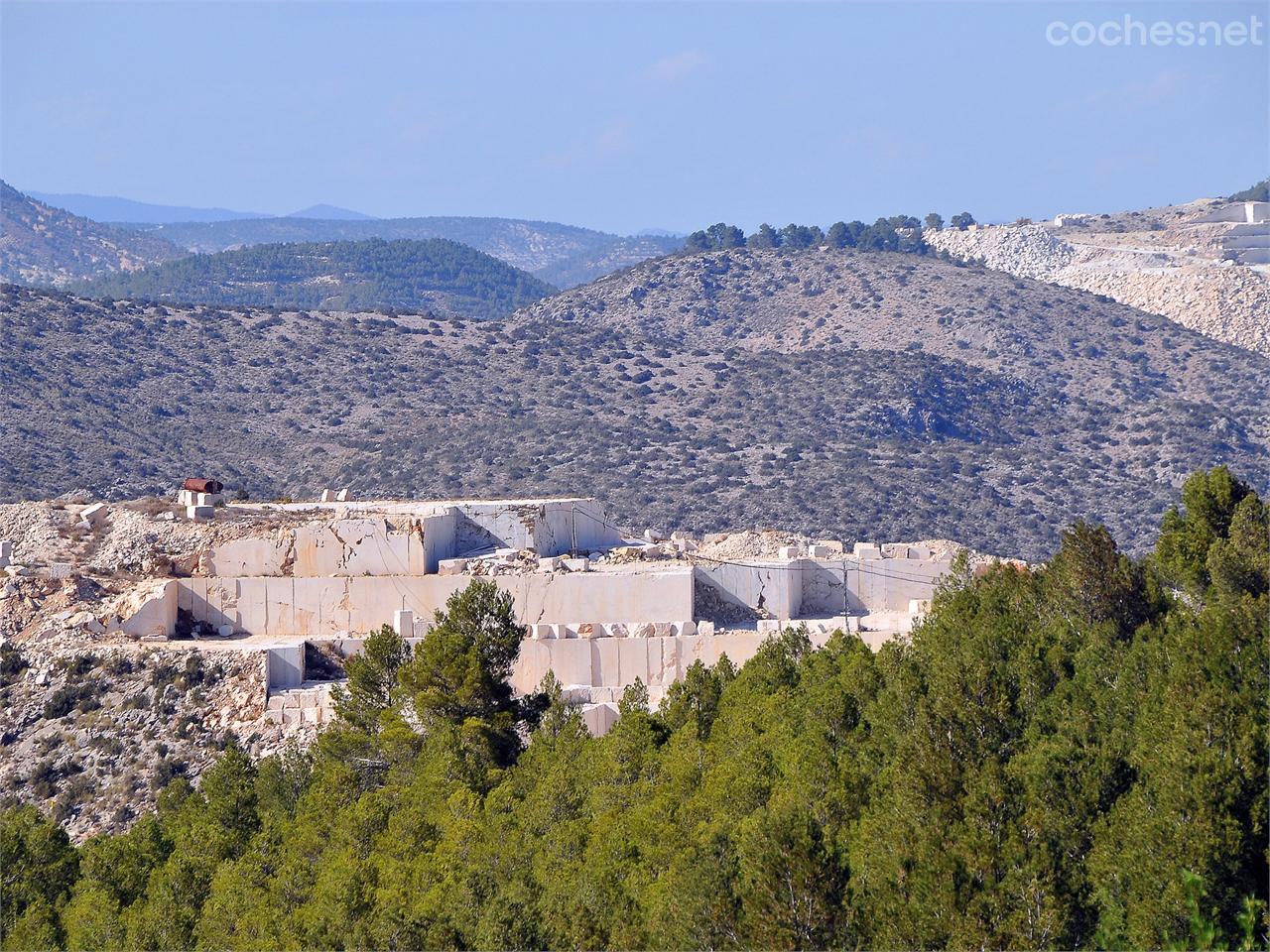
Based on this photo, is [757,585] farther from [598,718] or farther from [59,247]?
[59,247]

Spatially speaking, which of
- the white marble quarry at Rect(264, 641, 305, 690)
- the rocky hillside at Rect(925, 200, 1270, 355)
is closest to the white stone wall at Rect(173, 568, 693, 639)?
the white marble quarry at Rect(264, 641, 305, 690)

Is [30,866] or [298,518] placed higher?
[298,518]

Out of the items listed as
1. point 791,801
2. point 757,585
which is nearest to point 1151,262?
point 757,585

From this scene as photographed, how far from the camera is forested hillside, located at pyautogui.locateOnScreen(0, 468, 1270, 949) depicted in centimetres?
2164

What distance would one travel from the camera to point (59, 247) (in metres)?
158

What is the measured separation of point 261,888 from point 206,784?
5.70 m

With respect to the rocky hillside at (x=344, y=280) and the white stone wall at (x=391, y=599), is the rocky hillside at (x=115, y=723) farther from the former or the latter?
the rocky hillside at (x=344, y=280)

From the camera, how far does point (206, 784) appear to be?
3269 cm

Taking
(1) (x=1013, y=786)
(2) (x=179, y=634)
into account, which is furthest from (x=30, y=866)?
(1) (x=1013, y=786)

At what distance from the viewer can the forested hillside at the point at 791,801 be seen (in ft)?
71.0

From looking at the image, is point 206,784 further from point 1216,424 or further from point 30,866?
point 1216,424

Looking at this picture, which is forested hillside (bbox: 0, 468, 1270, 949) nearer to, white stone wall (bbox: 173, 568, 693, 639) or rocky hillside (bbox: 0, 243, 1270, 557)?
white stone wall (bbox: 173, 568, 693, 639)

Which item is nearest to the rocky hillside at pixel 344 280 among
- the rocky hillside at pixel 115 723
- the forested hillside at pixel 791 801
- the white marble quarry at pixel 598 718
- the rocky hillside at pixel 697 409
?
the rocky hillside at pixel 697 409

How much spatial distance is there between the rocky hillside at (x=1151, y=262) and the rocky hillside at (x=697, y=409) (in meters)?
5.56
